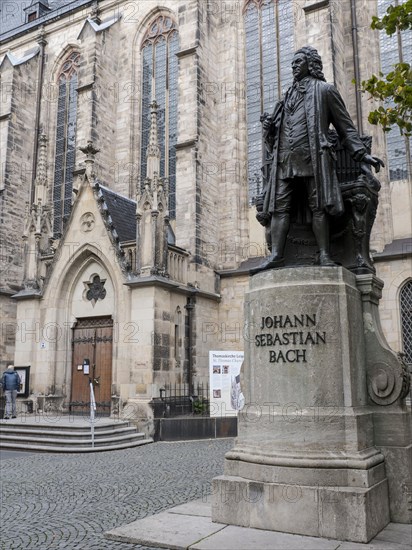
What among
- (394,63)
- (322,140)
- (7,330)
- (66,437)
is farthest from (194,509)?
(7,330)

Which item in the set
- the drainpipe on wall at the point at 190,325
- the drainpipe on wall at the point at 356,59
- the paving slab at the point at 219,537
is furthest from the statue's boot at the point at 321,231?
the drainpipe on wall at the point at 356,59

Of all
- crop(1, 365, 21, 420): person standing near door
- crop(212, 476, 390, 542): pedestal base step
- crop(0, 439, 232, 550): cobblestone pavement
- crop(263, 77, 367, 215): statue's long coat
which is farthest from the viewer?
crop(1, 365, 21, 420): person standing near door

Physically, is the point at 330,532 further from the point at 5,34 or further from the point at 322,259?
the point at 5,34

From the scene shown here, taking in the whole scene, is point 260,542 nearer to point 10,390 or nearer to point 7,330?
point 10,390

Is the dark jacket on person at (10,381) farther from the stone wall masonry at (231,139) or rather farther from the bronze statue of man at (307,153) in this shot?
the bronze statue of man at (307,153)

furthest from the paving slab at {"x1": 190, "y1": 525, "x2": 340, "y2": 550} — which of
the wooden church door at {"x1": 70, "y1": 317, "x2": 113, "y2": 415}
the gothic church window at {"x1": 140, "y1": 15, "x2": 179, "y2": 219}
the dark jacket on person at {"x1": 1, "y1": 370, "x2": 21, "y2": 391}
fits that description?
the gothic church window at {"x1": 140, "y1": 15, "x2": 179, "y2": 219}

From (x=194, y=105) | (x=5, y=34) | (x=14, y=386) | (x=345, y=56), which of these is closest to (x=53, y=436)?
(x=14, y=386)

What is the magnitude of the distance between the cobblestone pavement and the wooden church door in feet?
14.6

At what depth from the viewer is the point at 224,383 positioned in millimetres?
14328

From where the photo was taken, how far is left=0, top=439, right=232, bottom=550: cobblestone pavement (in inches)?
205

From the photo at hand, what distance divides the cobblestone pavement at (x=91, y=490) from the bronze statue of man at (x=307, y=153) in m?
3.01

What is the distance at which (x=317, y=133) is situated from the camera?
5672 millimetres

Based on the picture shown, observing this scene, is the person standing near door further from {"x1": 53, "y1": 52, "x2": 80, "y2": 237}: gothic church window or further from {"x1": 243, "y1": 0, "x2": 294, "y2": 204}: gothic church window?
{"x1": 243, "y1": 0, "x2": 294, "y2": 204}: gothic church window

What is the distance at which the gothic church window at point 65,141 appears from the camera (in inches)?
934
